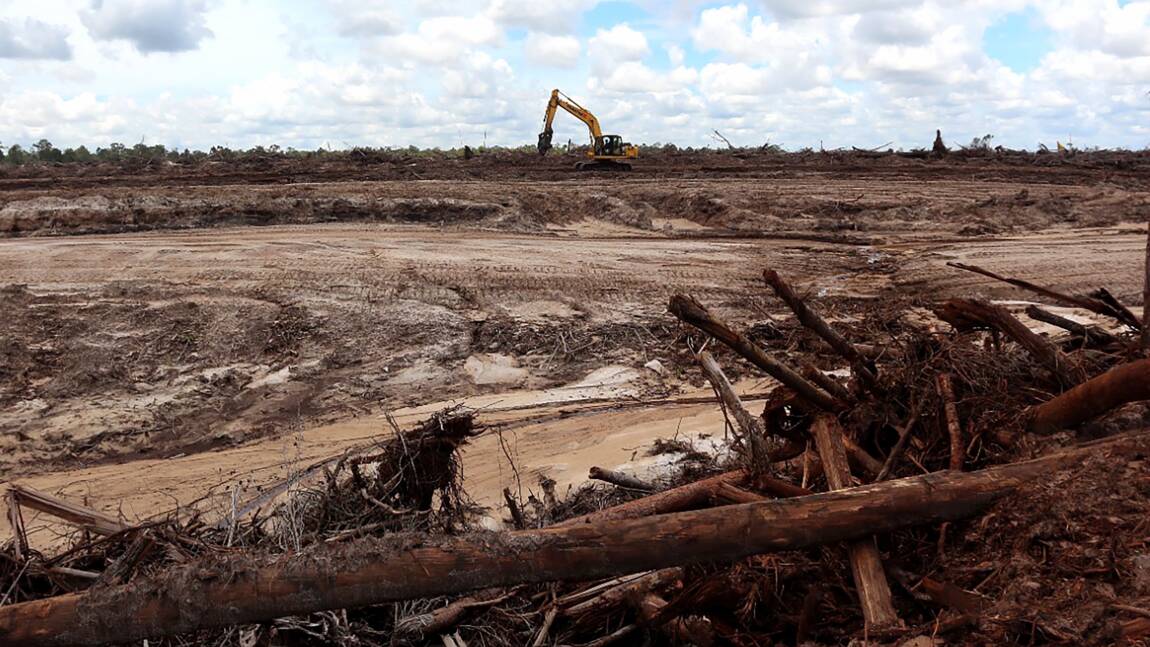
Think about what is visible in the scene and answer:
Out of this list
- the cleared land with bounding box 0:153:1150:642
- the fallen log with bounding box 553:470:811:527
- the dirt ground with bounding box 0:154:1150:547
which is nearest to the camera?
the fallen log with bounding box 553:470:811:527

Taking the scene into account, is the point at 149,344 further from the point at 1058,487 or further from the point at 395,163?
the point at 395,163

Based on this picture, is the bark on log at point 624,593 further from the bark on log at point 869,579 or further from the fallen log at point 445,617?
the bark on log at point 869,579

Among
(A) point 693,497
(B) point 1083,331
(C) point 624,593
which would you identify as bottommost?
(C) point 624,593

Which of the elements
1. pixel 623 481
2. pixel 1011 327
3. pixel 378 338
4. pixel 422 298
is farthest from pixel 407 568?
pixel 422 298

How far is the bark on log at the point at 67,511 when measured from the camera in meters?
4.02

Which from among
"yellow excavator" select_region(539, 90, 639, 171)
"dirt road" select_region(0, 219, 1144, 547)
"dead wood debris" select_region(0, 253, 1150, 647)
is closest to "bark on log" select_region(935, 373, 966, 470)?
"dead wood debris" select_region(0, 253, 1150, 647)

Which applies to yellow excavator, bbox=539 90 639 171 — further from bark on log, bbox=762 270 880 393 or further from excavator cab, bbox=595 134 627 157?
bark on log, bbox=762 270 880 393

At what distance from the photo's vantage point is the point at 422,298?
36.7 ft

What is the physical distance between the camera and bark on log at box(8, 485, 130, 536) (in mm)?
4016

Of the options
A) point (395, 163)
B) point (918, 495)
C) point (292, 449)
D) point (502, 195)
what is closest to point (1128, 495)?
point (918, 495)

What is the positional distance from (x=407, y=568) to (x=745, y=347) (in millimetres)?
1839

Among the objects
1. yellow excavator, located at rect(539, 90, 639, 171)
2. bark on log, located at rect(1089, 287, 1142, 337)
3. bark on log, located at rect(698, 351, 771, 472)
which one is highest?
yellow excavator, located at rect(539, 90, 639, 171)

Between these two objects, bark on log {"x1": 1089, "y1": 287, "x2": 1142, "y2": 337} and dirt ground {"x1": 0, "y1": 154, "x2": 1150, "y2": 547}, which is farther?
dirt ground {"x1": 0, "y1": 154, "x2": 1150, "y2": 547}

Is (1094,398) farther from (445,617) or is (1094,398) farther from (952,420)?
(445,617)
